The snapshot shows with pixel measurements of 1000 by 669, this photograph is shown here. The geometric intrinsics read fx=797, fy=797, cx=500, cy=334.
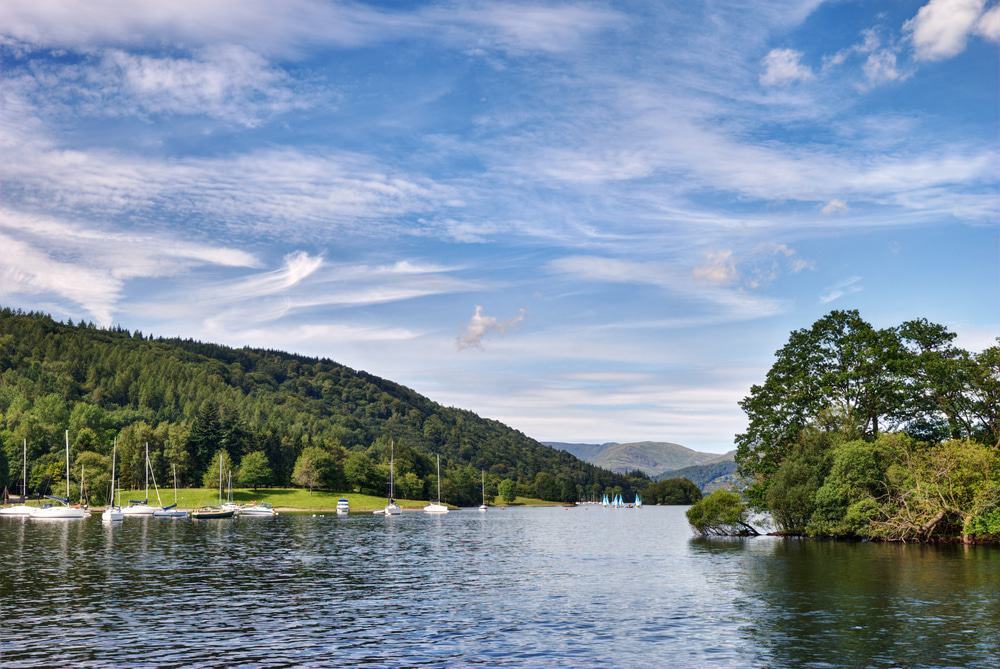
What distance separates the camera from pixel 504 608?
54344 millimetres

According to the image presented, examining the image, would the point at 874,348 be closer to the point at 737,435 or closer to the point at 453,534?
the point at 737,435

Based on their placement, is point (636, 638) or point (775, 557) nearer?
point (636, 638)

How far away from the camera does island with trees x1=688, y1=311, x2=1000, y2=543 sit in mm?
95688

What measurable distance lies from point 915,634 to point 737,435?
271ft

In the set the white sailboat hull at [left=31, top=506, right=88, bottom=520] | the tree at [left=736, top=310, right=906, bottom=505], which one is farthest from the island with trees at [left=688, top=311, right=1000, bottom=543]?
the white sailboat hull at [left=31, top=506, right=88, bottom=520]

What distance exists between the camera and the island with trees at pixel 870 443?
95.7 metres

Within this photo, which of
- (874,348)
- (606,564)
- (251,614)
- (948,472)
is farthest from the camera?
(874,348)

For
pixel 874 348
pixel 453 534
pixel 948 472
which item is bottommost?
pixel 453 534

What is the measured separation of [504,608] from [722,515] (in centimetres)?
7784

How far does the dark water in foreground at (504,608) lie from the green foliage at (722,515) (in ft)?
76.9

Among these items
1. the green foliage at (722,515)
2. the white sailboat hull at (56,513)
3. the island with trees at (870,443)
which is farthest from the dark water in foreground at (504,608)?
the white sailboat hull at (56,513)

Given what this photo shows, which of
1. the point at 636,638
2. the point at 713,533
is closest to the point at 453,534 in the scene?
the point at 713,533

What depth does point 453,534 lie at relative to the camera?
146 meters

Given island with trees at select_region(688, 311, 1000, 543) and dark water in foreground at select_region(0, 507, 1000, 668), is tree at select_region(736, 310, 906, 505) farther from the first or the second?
dark water in foreground at select_region(0, 507, 1000, 668)
